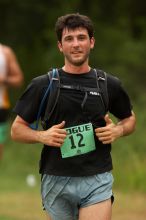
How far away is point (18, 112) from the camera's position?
5.55 m

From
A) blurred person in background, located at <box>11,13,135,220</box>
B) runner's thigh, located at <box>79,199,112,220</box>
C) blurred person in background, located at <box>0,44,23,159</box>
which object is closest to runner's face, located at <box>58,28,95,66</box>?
blurred person in background, located at <box>11,13,135,220</box>

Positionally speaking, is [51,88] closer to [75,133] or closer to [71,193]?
[75,133]

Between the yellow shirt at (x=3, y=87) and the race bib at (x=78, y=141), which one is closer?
the race bib at (x=78, y=141)

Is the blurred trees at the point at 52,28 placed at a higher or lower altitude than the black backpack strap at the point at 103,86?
lower

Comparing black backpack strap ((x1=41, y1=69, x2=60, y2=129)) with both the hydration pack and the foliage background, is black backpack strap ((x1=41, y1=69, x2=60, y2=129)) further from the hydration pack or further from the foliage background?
the foliage background

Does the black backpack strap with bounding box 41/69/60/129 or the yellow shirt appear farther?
the yellow shirt

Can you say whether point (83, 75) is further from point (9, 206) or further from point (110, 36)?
point (110, 36)

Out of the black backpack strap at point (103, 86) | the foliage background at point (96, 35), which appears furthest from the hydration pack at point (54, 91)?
the foliage background at point (96, 35)

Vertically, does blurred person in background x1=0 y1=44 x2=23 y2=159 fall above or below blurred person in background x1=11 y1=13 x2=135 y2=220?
below

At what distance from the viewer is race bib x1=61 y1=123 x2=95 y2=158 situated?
5438 millimetres

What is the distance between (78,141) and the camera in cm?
548

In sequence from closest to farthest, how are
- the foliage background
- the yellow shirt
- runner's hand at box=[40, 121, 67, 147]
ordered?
runner's hand at box=[40, 121, 67, 147]
the yellow shirt
the foliage background

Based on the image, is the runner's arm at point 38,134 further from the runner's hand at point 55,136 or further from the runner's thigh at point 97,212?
the runner's thigh at point 97,212

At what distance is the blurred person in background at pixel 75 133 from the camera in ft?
17.8
